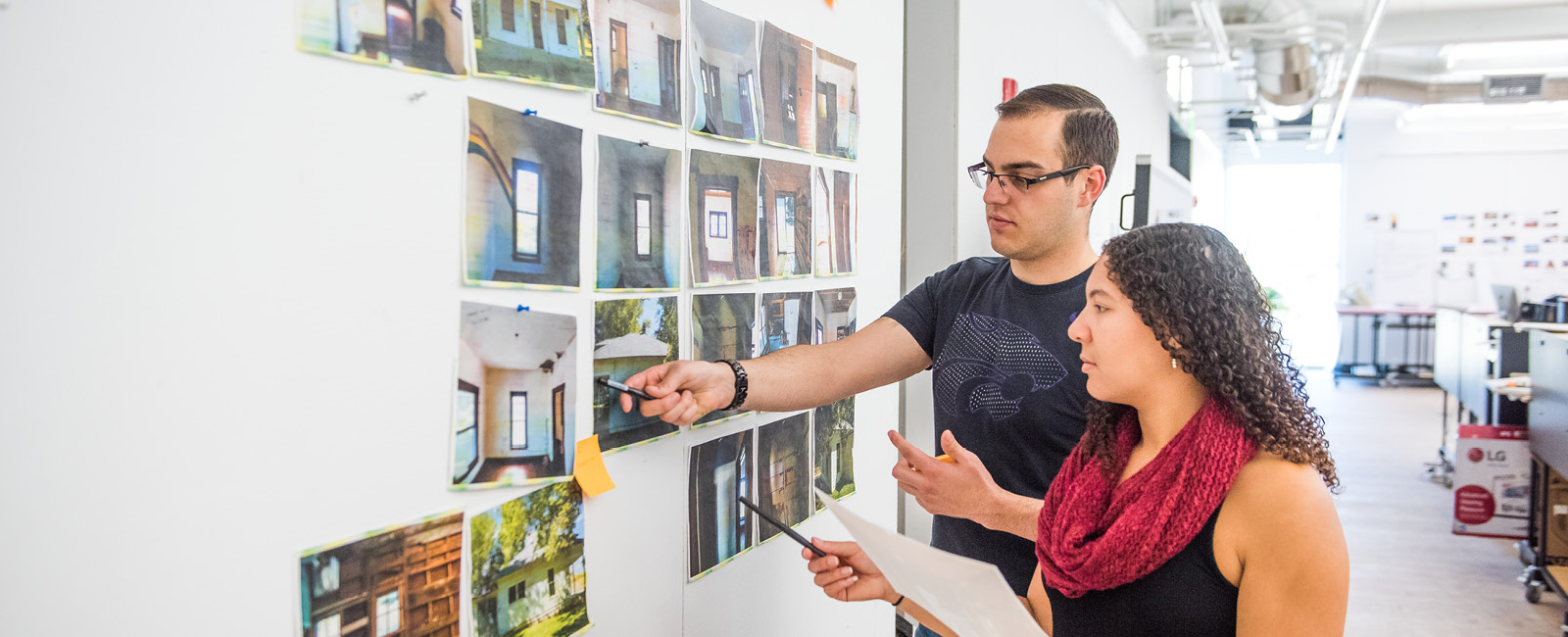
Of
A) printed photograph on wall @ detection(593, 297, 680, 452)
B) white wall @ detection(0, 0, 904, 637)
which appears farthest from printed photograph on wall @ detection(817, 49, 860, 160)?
white wall @ detection(0, 0, 904, 637)

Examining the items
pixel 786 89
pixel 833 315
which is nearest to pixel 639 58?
pixel 786 89

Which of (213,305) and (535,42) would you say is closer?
(213,305)

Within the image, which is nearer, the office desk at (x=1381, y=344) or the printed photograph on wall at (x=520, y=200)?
the printed photograph on wall at (x=520, y=200)

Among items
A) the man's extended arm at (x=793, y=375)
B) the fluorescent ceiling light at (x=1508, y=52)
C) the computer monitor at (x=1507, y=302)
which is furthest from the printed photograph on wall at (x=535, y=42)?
the fluorescent ceiling light at (x=1508, y=52)

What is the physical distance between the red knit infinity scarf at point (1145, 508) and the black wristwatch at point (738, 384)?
492 millimetres

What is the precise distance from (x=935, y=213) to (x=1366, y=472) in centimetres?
542

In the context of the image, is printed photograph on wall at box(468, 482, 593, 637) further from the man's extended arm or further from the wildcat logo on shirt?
the wildcat logo on shirt

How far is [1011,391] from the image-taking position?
1.75 meters

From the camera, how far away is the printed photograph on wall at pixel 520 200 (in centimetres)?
110

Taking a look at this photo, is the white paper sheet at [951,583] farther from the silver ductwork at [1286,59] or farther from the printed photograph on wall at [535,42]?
the silver ductwork at [1286,59]

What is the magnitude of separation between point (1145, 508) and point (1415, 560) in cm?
491

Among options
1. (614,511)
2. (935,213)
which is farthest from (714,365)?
(935,213)

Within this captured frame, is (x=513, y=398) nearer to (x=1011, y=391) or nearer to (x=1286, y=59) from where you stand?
(x=1011, y=391)

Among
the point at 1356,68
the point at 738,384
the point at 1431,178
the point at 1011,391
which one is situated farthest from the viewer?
the point at 1431,178
